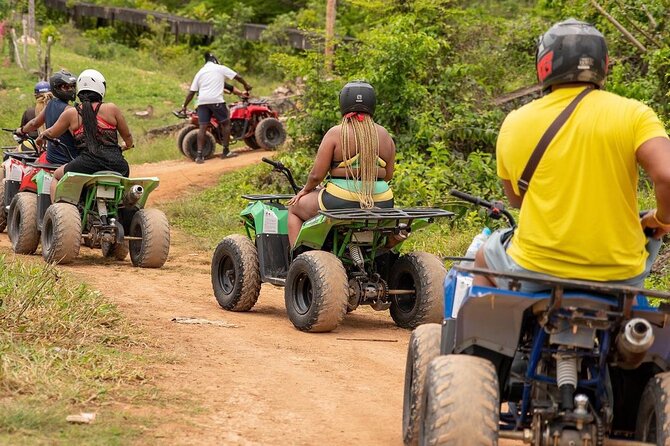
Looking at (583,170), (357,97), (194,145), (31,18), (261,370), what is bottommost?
(261,370)

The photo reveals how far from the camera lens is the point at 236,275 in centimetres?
971

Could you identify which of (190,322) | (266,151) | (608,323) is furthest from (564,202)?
(266,151)

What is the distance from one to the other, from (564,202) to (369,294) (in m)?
4.52

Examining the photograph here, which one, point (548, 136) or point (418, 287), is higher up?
point (548, 136)

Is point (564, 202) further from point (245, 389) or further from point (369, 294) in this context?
point (369, 294)

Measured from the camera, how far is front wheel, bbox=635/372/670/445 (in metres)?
4.53

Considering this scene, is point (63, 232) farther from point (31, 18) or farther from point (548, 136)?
point (31, 18)

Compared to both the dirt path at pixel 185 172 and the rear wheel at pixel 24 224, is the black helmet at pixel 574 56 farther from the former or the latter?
the dirt path at pixel 185 172

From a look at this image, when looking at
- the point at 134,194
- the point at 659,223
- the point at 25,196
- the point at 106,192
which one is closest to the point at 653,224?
the point at 659,223

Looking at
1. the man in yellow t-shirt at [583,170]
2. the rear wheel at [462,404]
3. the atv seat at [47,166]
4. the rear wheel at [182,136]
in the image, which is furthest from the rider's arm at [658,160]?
the rear wheel at [182,136]

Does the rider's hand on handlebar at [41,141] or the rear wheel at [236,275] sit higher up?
the rider's hand on handlebar at [41,141]

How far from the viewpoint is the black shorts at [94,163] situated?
11930 mm

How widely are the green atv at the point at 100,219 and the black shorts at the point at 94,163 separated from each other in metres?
0.11

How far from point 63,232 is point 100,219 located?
2.25ft
